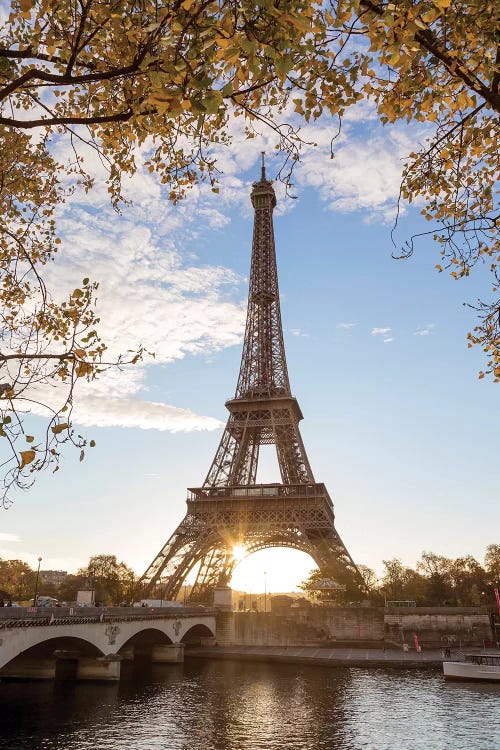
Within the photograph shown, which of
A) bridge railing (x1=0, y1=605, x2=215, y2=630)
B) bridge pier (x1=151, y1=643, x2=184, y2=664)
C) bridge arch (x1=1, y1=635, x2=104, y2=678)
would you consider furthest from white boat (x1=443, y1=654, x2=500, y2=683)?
bridge arch (x1=1, y1=635, x2=104, y2=678)

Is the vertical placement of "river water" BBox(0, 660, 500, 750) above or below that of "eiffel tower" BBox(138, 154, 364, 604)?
below

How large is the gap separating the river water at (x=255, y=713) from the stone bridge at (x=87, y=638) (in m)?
1.67

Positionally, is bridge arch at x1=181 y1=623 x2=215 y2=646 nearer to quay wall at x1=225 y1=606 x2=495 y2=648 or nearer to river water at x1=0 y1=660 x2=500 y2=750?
quay wall at x1=225 y1=606 x2=495 y2=648

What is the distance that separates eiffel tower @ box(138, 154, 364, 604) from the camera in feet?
183

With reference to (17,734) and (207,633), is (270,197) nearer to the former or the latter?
(207,633)

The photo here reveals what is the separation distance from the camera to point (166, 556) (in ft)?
181

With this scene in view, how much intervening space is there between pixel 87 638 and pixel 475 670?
2396 centimetres

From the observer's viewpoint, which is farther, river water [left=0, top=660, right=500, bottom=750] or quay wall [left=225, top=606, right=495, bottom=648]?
quay wall [left=225, top=606, right=495, bottom=648]

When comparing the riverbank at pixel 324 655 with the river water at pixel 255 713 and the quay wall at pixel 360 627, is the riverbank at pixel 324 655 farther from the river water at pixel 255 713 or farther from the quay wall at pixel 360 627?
the river water at pixel 255 713

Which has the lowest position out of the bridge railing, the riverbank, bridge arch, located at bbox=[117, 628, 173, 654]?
the riverbank

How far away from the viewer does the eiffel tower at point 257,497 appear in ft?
183

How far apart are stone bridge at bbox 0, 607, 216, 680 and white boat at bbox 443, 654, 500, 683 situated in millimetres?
20055

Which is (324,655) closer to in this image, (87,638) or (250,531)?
(250,531)

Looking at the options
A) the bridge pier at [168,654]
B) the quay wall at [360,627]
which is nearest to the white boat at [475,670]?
the quay wall at [360,627]
